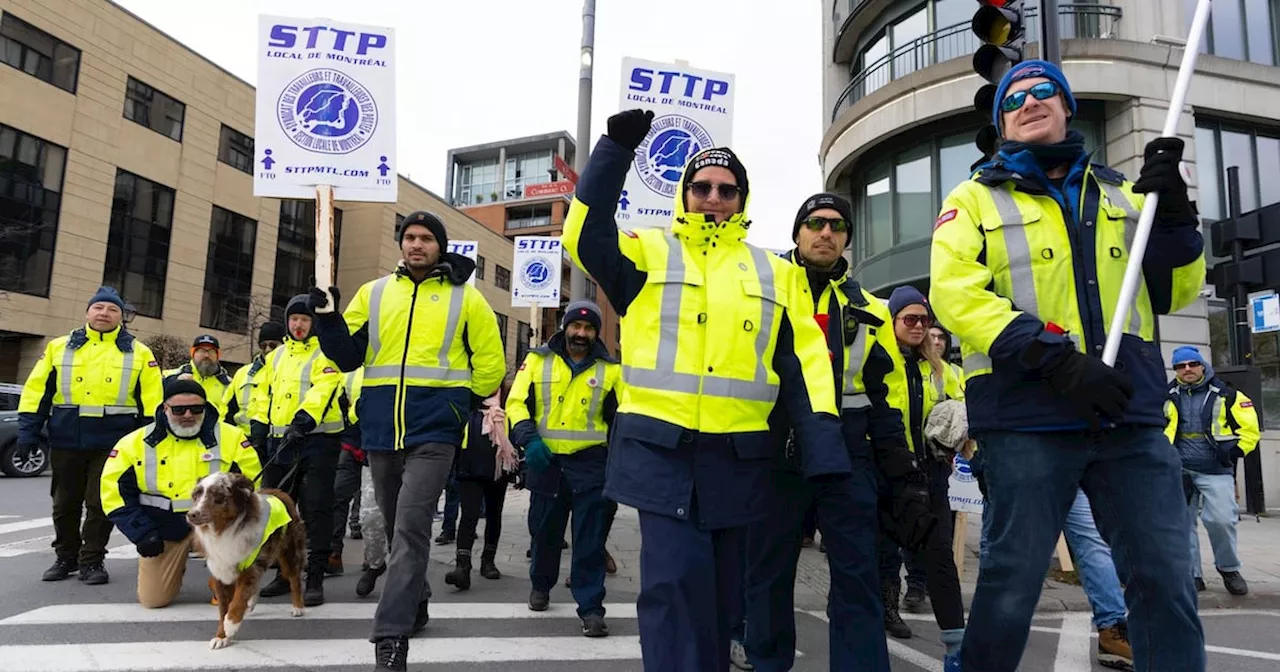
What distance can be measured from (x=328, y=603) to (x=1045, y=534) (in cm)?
469

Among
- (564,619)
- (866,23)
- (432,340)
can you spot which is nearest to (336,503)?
(564,619)

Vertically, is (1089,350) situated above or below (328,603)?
above

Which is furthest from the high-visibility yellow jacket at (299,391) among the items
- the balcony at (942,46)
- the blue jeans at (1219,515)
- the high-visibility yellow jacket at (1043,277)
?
the balcony at (942,46)

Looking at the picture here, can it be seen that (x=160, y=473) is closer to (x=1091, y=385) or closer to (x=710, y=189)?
(x=710, y=189)

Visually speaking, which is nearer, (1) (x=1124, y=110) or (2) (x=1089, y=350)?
Result: (2) (x=1089, y=350)

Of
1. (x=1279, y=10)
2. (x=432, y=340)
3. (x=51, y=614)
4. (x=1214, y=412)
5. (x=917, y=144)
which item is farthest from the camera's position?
(x=917, y=144)

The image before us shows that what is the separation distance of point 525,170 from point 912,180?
202ft

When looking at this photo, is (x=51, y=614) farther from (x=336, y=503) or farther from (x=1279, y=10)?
(x=1279, y=10)

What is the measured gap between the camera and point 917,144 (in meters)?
16.4

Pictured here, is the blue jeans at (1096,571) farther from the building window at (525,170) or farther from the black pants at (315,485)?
the building window at (525,170)

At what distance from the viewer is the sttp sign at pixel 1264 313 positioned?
34.3 feet

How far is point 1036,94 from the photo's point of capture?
9.16 ft

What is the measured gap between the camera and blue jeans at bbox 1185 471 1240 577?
6461 millimetres

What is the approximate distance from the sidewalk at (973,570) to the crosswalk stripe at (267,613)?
100 centimetres
